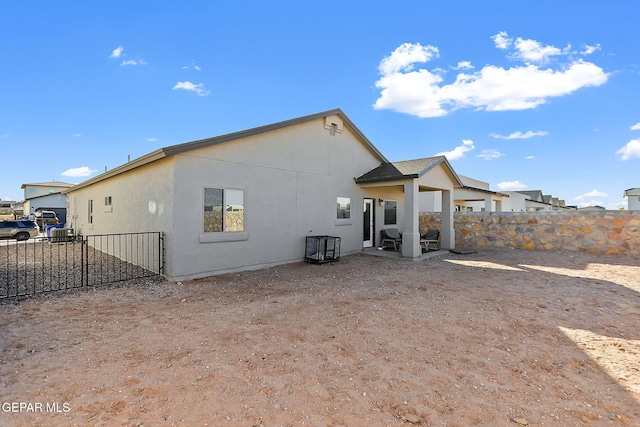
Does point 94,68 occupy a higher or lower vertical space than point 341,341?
higher

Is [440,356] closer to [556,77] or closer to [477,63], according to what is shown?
[556,77]

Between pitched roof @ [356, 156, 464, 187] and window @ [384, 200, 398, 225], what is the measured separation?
6.58ft

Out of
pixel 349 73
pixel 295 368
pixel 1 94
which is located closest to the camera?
pixel 295 368

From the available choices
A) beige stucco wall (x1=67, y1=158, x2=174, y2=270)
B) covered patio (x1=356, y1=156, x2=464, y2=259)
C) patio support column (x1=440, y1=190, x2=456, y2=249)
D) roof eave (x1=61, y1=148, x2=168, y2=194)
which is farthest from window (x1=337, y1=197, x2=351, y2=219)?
roof eave (x1=61, y1=148, x2=168, y2=194)

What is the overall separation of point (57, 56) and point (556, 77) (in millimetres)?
18740

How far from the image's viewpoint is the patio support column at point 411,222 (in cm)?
1079

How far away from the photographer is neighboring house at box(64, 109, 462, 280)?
760 centimetres

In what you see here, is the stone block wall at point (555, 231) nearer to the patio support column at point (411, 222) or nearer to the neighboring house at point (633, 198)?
the patio support column at point (411, 222)

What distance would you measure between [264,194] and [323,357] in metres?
6.26

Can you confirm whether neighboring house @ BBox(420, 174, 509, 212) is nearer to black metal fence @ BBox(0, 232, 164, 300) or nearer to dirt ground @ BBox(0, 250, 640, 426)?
dirt ground @ BBox(0, 250, 640, 426)

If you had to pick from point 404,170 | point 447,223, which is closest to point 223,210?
point 404,170

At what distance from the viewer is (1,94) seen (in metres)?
14.6

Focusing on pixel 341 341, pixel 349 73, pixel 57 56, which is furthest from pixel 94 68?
pixel 341 341

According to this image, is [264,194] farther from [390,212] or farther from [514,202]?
[514,202]
